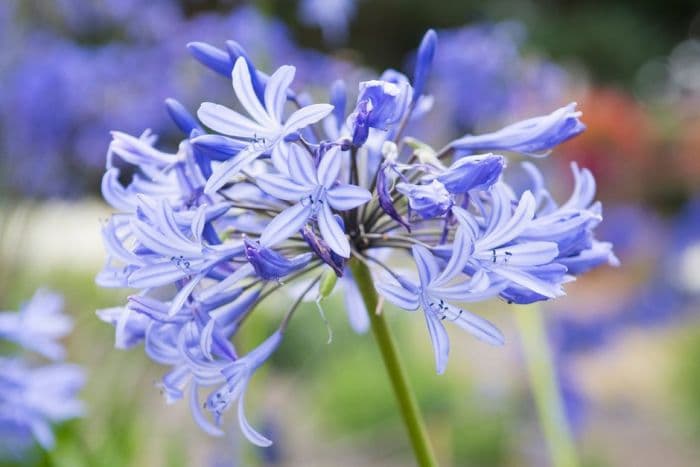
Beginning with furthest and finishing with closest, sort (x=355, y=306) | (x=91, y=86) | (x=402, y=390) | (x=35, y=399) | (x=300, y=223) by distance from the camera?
(x=91, y=86)
(x=35, y=399)
(x=355, y=306)
(x=402, y=390)
(x=300, y=223)

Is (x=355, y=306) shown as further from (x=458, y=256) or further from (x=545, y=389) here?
(x=545, y=389)

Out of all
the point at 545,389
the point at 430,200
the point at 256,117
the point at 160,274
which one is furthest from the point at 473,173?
the point at 545,389

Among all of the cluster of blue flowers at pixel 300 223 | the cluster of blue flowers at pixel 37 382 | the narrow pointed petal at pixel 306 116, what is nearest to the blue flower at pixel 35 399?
the cluster of blue flowers at pixel 37 382

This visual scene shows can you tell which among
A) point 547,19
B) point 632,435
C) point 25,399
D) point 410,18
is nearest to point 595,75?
point 547,19

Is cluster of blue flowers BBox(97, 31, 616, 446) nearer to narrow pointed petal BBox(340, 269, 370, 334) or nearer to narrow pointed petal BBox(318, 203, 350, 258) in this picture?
narrow pointed petal BBox(318, 203, 350, 258)

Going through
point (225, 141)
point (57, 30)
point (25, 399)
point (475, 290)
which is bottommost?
point (475, 290)

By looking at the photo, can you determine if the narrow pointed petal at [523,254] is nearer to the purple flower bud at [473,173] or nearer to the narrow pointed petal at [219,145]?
the purple flower bud at [473,173]

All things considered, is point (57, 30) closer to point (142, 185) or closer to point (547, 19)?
point (142, 185)
